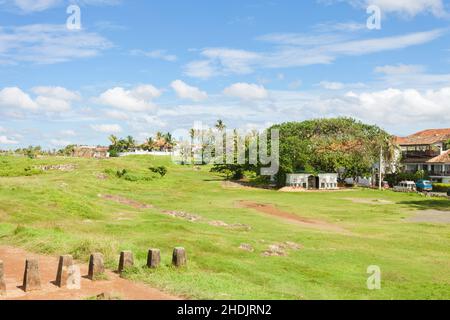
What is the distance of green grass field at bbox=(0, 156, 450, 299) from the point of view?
753 inches

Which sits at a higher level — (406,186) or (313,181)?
(313,181)

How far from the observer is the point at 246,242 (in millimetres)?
29094

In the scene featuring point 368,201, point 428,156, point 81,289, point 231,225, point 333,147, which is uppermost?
point 333,147

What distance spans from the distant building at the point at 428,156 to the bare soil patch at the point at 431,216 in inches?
1497

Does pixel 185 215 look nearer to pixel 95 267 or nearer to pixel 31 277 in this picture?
pixel 95 267

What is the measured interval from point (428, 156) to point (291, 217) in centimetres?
5693

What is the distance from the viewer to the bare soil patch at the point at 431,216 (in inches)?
1778

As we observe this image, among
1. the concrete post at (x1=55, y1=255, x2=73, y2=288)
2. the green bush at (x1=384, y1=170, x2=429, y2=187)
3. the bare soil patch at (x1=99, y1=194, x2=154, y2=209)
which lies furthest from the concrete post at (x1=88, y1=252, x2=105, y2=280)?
the green bush at (x1=384, y1=170, x2=429, y2=187)

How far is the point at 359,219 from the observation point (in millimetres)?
45719

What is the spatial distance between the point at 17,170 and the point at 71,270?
63370mm

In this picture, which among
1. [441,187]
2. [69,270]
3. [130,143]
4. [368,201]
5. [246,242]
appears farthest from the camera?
[130,143]

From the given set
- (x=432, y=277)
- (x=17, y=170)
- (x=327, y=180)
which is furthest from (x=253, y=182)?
(x=432, y=277)

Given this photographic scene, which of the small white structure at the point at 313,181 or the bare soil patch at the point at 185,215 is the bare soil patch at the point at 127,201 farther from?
the small white structure at the point at 313,181

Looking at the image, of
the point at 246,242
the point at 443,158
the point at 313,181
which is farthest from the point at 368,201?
the point at 246,242
